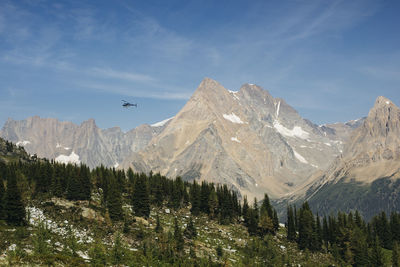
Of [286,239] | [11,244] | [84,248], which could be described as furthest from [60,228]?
[286,239]

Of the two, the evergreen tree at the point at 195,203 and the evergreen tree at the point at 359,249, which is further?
the evergreen tree at the point at 195,203

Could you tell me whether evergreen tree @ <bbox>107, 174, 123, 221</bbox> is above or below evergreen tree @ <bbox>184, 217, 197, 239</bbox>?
above

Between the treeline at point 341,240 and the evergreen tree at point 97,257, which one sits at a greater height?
the evergreen tree at point 97,257

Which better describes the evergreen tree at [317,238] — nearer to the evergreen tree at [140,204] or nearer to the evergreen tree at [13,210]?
the evergreen tree at [140,204]

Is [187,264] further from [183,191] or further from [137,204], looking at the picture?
[183,191]

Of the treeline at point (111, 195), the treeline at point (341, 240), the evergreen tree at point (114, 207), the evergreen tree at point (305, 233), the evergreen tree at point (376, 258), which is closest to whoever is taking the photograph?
the treeline at point (111, 195)

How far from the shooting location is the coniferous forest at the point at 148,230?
6844 centimetres

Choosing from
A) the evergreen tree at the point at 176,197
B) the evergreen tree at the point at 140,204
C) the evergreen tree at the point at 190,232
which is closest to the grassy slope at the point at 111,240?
the evergreen tree at the point at 190,232

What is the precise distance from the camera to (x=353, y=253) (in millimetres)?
126875

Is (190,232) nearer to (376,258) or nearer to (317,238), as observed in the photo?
(317,238)

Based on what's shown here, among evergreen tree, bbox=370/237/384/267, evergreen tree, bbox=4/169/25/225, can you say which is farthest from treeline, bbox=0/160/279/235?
evergreen tree, bbox=370/237/384/267

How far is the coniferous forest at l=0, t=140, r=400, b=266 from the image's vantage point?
68438mm

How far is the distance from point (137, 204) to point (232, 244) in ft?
99.6

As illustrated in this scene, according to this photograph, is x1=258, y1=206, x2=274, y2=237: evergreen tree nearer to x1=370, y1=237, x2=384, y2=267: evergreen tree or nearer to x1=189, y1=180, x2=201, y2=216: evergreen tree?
x1=189, y1=180, x2=201, y2=216: evergreen tree
